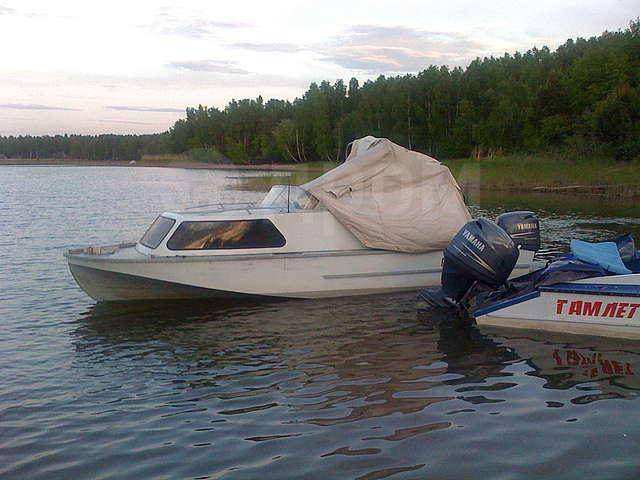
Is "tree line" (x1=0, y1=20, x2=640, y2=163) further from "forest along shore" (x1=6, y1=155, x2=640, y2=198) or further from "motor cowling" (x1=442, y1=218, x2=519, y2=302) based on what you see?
"motor cowling" (x1=442, y1=218, x2=519, y2=302)

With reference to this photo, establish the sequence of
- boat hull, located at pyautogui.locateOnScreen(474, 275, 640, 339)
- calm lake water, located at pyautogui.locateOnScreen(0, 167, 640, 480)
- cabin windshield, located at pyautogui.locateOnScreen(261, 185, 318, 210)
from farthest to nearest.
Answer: cabin windshield, located at pyautogui.locateOnScreen(261, 185, 318, 210)
boat hull, located at pyautogui.locateOnScreen(474, 275, 640, 339)
calm lake water, located at pyautogui.locateOnScreen(0, 167, 640, 480)

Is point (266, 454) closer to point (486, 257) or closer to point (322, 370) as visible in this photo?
point (322, 370)

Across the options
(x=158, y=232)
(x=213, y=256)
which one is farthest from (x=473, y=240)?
(x=158, y=232)

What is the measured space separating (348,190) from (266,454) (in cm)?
728

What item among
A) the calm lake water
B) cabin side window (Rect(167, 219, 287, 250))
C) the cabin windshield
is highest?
the cabin windshield

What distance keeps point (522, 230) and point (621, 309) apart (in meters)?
3.64

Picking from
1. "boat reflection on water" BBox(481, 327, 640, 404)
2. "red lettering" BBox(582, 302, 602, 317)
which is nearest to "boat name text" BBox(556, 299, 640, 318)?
"red lettering" BBox(582, 302, 602, 317)

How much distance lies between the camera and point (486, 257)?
36.6 ft

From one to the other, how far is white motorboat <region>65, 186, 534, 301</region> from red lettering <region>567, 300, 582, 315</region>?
11.5 ft

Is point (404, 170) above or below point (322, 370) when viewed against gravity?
above

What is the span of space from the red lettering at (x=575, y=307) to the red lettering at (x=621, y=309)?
54 centimetres

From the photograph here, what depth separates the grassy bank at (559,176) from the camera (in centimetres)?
4102

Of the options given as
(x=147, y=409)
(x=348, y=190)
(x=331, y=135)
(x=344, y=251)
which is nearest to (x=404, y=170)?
(x=348, y=190)

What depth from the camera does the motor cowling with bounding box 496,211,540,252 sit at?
1387 centimetres
